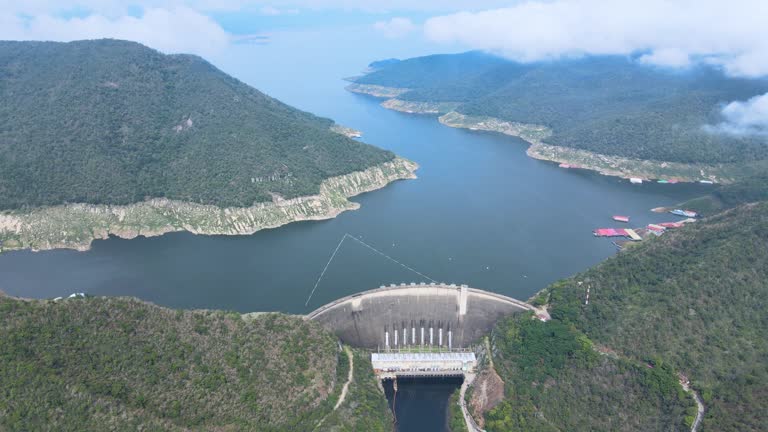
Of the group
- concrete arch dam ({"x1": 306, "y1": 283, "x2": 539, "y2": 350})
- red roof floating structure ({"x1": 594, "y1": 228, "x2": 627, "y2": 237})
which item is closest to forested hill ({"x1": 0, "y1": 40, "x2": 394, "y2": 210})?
concrete arch dam ({"x1": 306, "y1": 283, "x2": 539, "y2": 350})

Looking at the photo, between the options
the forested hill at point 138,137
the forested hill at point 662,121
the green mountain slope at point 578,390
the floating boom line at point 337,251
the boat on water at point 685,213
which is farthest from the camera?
the forested hill at point 662,121

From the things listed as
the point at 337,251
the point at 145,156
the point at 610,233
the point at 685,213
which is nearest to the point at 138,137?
the point at 145,156

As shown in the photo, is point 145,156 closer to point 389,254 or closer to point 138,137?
point 138,137

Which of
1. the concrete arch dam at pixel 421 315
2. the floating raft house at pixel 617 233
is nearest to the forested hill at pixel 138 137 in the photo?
the concrete arch dam at pixel 421 315

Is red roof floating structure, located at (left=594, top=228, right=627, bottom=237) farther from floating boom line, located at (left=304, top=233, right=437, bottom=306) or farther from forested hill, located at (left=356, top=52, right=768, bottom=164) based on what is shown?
forested hill, located at (left=356, top=52, right=768, bottom=164)

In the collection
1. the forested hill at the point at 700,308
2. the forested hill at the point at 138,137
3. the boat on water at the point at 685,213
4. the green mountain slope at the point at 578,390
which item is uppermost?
the forested hill at the point at 138,137

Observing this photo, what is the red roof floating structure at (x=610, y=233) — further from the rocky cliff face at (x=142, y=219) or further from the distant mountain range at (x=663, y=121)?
the distant mountain range at (x=663, y=121)
